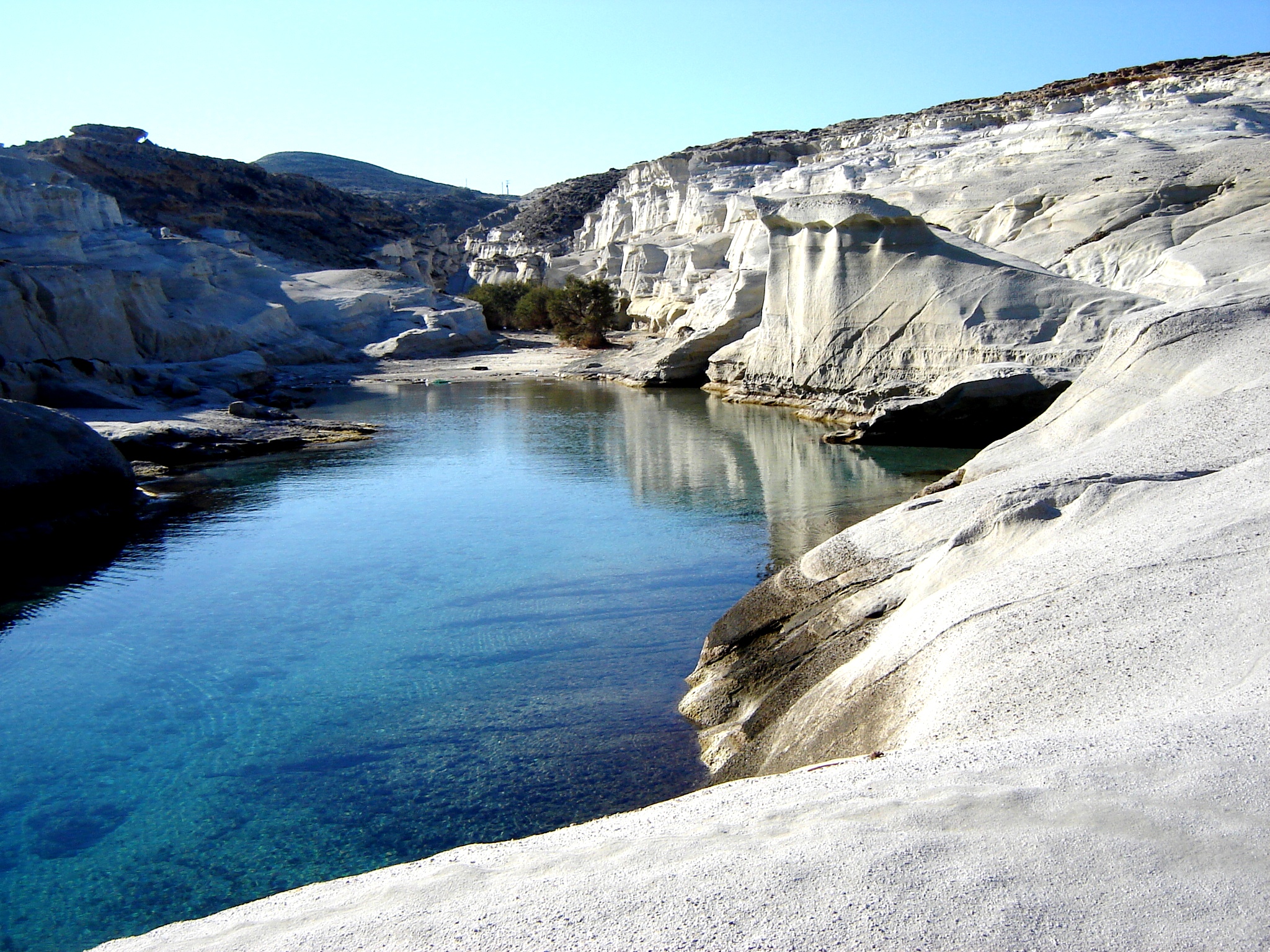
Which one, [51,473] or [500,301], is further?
[500,301]

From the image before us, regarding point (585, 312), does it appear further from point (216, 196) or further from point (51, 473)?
point (216, 196)

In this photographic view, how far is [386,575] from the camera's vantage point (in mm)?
9859

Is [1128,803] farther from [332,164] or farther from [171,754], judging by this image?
[332,164]

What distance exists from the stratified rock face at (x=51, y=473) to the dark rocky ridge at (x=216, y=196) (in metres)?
42.3

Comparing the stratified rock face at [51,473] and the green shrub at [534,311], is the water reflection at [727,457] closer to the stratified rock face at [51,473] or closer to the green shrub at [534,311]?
the stratified rock face at [51,473]

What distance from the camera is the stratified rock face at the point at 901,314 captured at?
15.5m

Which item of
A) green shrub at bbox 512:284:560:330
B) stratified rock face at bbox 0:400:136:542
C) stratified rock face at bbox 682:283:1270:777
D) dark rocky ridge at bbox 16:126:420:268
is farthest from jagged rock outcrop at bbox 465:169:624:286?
stratified rock face at bbox 682:283:1270:777

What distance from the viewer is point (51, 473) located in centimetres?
1196

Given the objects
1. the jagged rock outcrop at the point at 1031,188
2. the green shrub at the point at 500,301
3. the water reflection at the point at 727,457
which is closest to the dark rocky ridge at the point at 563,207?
the jagged rock outcrop at the point at 1031,188

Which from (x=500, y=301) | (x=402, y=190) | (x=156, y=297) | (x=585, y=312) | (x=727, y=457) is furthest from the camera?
(x=402, y=190)

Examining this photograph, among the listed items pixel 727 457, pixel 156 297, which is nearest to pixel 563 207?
pixel 156 297

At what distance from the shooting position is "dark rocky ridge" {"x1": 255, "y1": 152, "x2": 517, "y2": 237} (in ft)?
297

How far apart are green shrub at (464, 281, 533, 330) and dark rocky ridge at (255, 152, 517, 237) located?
107 feet

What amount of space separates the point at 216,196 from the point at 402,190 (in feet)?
182
